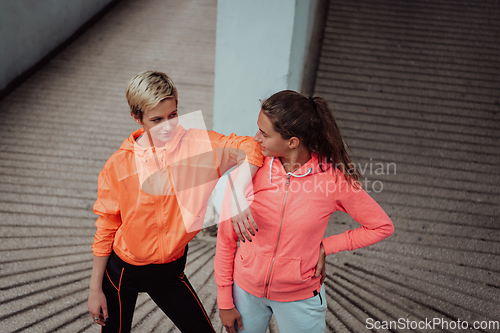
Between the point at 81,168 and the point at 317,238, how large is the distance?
257 centimetres

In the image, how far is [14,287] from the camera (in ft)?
6.53

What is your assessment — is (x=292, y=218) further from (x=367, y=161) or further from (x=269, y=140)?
(x=367, y=161)

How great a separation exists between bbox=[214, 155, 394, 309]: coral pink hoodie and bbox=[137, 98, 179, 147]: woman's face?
307mm

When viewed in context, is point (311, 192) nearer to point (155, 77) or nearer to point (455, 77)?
point (155, 77)

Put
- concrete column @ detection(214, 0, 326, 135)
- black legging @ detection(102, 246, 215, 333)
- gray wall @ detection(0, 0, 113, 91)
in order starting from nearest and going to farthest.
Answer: black legging @ detection(102, 246, 215, 333)
concrete column @ detection(214, 0, 326, 135)
gray wall @ detection(0, 0, 113, 91)

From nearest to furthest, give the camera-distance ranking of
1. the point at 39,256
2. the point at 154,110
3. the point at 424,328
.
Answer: the point at 154,110, the point at 424,328, the point at 39,256

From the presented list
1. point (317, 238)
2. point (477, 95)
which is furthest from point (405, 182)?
point (317, 238)

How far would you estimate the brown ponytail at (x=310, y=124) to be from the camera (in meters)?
1.02

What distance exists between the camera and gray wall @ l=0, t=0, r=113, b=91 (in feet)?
11.8

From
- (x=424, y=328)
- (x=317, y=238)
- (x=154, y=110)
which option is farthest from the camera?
(x=424, y=328)

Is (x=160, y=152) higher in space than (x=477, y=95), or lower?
lower

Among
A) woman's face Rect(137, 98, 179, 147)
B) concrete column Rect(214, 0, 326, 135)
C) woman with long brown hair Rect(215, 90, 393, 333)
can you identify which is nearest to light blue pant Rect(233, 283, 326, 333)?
woman with long brown hair Rect(215, 90, 393, 333)

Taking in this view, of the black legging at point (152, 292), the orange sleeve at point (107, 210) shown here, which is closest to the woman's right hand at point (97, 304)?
the black legging at point (152, 292)

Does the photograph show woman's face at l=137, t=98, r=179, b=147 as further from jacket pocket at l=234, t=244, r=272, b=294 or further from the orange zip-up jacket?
jacket pocket at l=234, t=244, r=272, b=294
